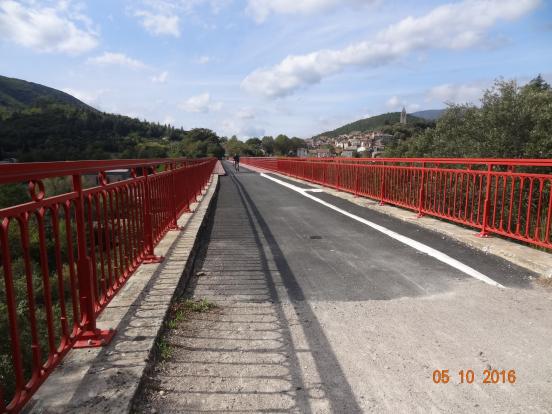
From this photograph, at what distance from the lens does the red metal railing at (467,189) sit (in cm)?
580

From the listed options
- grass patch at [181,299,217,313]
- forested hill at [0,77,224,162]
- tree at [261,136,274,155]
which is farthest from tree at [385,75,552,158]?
tree at [261,136,274,155]

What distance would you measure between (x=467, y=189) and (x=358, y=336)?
4787mm

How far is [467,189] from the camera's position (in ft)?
23.1

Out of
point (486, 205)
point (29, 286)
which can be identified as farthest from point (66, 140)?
point (29, 286)

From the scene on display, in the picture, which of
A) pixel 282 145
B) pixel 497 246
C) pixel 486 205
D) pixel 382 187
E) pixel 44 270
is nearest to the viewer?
pixel 44 270

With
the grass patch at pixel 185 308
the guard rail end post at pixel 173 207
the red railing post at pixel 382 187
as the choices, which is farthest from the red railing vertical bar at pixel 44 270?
the red railing post at pixel 382 187

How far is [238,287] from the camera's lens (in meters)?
4.46

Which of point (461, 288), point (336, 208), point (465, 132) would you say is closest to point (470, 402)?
point (461, 288)

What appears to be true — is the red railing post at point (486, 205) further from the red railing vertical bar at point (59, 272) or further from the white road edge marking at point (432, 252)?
the red railing vertical bar at point (59, 272)

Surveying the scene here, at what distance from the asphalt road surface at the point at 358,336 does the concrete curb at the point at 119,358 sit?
155 mm

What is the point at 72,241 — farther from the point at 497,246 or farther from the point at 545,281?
the point at 497,246

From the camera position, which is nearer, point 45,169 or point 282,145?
point 45,169

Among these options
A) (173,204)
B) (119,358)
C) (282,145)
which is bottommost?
(119,358)

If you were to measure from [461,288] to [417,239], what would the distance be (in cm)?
243
